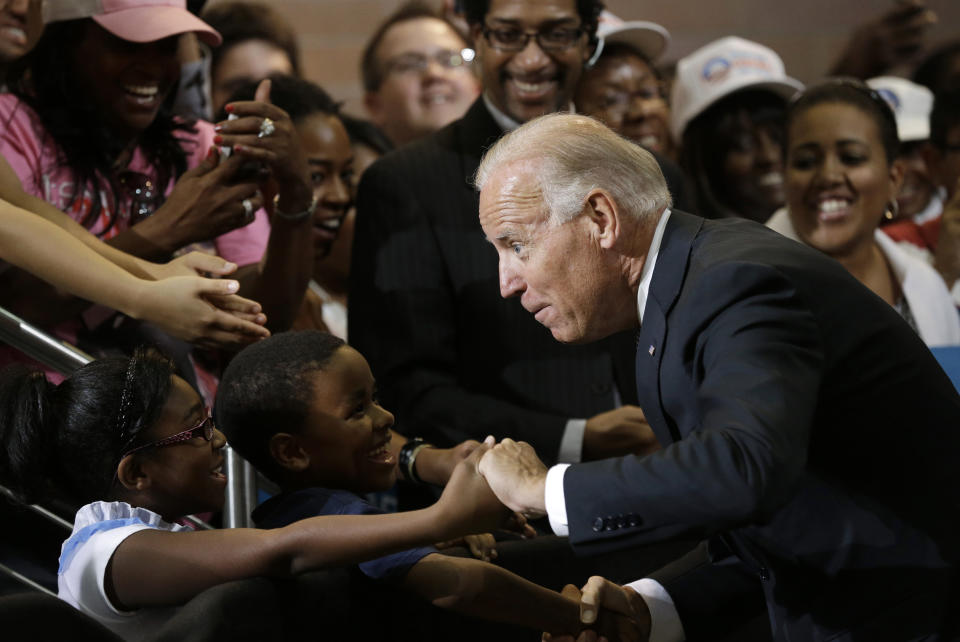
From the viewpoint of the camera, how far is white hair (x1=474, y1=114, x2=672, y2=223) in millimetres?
1976

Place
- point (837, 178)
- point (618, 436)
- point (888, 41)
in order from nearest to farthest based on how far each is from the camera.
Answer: point (618, 436)
point (837, 178)
point (888, 41)

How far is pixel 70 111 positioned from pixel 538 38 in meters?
1.15

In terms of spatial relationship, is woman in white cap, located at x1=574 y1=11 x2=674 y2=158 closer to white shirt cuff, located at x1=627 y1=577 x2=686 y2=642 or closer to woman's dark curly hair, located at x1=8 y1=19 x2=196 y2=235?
woman's dark curly hair, located at x1=8 y1=19 x2=196 y2=235

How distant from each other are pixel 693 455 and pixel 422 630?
0.63m

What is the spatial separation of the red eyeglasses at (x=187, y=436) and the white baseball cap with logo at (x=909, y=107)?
3.12m

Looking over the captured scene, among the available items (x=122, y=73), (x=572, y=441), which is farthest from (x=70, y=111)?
(x=572, y=441)

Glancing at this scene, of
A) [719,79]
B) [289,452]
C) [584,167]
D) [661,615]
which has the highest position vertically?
[584,167]

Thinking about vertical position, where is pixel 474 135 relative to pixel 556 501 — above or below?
above

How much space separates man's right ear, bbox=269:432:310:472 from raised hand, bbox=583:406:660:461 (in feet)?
2.61

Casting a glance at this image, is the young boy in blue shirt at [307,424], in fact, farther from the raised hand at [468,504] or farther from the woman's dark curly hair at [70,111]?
the woman's dark curly hair at [70,111]

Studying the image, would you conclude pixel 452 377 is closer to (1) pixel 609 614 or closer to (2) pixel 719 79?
(1) pixel 609 614

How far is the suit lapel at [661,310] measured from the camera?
76.9 inches

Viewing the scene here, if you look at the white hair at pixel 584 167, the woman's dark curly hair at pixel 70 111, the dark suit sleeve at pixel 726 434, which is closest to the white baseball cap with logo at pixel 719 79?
the woman's dark curly hair at pixel 70 111

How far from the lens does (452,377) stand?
3098 mm
